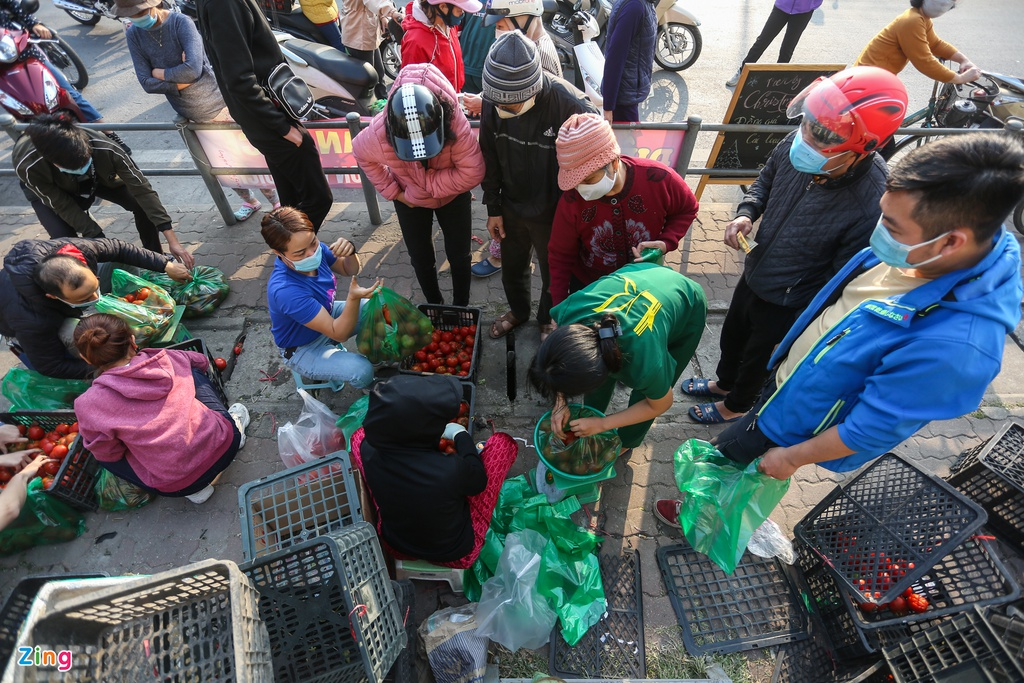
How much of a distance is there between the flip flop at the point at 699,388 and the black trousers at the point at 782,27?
16.9 ft

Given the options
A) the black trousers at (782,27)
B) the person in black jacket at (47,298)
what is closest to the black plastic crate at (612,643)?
the person in black jacket at (47,298)

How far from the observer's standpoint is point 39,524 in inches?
123

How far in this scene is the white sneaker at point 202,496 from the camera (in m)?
3.37

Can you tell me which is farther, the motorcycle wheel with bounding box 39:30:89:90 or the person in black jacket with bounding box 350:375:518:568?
the motorcycle wheel with bounding box 39:30:89:90

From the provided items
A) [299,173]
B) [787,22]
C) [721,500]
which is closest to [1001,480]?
[721,500]

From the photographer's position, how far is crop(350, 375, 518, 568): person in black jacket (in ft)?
7.77

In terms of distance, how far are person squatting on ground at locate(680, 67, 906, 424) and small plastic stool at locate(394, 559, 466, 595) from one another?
213 centimetres

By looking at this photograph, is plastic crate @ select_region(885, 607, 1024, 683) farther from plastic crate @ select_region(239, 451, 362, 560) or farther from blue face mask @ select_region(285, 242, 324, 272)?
blue face mask @ select_region(285, 242, 324, 272)

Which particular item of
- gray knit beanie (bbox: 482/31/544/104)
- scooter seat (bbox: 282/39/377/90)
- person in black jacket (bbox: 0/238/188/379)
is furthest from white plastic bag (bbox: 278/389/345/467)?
scooter seat (bbox: 282/39/377/90)

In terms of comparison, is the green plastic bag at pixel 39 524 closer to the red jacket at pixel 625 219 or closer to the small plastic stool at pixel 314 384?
the small plastic stool at pixel 314 384

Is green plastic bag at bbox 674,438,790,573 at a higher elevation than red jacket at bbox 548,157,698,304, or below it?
below

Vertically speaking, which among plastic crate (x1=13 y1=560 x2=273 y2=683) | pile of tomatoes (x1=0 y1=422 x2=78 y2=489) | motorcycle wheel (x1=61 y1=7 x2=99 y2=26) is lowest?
pile of tomatoes (x1=0 y1=422 x2=78 y2=489)

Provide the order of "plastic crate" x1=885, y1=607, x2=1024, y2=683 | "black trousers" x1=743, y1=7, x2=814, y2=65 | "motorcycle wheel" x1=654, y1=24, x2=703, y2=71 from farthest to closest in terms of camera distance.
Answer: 1. "motorcycle wheel" x1=654, y1=24, x2=703, y2=71
2. "black trousers" x1=743, y1=7, x2=814, y2=65
3. "plastic crate" x1=885, y1=607, x2=1024, y2=683

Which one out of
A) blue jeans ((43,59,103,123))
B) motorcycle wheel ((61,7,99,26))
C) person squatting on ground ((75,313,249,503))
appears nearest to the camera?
person squatting on ground ((75,313,249,503))
